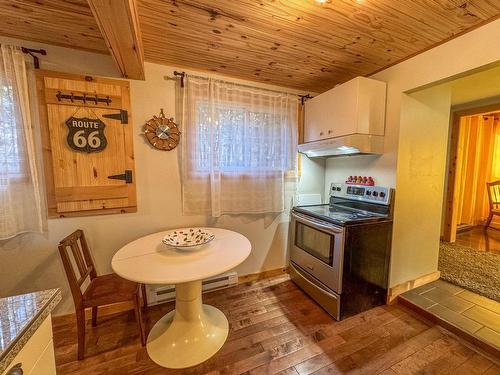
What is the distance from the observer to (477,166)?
4133 millimetres

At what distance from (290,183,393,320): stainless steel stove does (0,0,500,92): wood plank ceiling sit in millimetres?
1228

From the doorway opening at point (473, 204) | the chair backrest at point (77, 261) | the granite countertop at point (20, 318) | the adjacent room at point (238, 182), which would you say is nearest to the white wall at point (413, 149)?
the adjacent room at point (238, 182)

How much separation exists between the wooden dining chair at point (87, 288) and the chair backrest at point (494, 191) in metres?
5.69

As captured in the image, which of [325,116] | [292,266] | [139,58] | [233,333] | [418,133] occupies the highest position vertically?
[139,58]

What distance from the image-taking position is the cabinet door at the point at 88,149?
170cm

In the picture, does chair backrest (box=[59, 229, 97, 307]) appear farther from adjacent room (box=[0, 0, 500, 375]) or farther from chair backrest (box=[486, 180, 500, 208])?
chair backrest (box=[486, 180, 500, 208])

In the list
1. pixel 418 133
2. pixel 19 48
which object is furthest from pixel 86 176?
pixel 418 133

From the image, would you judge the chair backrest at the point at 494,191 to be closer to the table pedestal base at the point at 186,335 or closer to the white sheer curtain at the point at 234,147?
the white sheer curtain at the point at 234,147

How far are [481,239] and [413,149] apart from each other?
2.97m

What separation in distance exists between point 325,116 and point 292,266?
5.54ft

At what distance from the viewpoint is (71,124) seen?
1733 millimetres

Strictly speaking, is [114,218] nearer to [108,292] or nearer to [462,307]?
[108,292]

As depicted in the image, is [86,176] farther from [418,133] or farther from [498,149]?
[498,149]

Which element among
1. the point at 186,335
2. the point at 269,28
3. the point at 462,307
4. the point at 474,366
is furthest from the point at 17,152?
the point at 462,307
